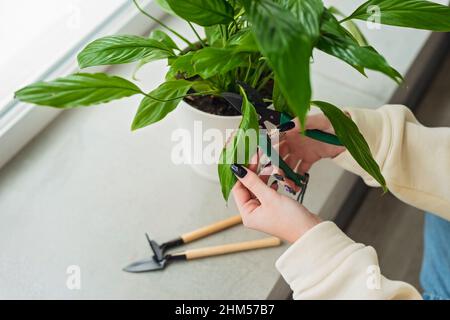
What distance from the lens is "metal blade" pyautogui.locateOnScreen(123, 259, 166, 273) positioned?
65 centimetres

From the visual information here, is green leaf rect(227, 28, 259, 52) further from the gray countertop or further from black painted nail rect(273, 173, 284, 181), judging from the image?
the gray countertop

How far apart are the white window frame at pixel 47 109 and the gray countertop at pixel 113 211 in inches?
0.6

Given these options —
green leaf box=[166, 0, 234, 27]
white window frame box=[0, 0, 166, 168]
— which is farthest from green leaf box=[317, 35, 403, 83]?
white window frame box=[0, 0, 166, 168]

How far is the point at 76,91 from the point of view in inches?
16.8

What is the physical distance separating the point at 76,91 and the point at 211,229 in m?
0.32

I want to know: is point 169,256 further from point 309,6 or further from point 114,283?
point 309,6

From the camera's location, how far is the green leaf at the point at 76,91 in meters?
0.41

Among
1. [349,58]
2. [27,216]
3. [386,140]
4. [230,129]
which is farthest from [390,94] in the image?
[27,216]

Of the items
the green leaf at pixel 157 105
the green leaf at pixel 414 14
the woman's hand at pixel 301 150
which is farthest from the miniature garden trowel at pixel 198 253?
the green leaf at pixel 414 14

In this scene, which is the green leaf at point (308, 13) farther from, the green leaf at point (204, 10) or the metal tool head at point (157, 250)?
the metal tool head at point (157, 250)

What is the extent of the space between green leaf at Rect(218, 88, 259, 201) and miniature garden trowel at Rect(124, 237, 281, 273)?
0.58ft


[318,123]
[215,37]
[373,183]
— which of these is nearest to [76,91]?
[215,37]

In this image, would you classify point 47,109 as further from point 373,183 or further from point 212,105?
point 373,183
